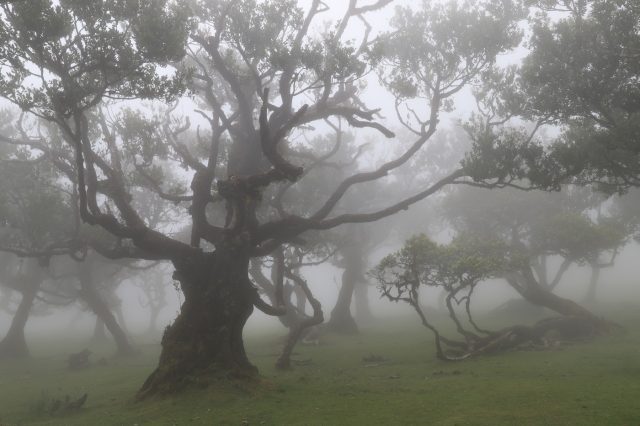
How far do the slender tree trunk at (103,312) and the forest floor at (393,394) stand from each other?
885 centimetres

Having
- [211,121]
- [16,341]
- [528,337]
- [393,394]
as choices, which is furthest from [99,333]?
[393,394]

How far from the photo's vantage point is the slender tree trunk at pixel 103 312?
31.8 meters

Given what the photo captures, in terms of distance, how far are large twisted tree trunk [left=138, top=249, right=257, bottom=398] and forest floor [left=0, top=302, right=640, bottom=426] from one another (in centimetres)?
85

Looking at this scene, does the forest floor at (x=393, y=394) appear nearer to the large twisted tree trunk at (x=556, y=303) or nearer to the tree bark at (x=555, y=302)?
the large twisted tree trunk at (x=556, y=303)

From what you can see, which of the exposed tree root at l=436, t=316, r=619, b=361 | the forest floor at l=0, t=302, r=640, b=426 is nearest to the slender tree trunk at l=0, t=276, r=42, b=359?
the forest floor at l=0, t=302, r=640, b=426

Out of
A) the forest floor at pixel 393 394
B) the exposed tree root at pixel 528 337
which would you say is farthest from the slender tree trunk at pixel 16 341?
the exposed tree root at pixel 528 337

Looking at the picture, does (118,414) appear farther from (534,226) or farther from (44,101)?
(534,226)

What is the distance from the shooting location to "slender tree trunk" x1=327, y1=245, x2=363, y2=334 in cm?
3447

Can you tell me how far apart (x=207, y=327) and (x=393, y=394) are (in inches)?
259

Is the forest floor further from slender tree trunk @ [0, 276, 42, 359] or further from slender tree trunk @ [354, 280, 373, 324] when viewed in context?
slender tree trunk @ [354, 280, 373, 324]

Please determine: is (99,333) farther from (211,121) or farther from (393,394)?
(393,394)

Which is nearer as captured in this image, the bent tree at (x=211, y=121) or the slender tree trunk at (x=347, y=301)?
the bent tree at (x=211, y=121)

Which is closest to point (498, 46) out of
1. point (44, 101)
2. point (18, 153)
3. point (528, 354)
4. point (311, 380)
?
point (528, 354)

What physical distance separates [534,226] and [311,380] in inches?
1150
